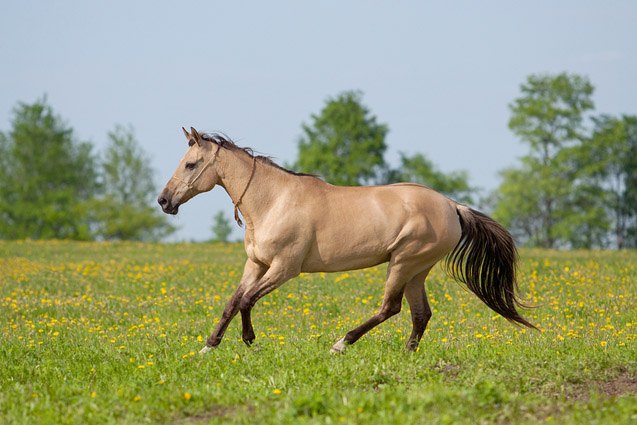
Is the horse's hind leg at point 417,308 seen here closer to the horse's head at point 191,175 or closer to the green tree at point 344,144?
the horse's head at point 191,175

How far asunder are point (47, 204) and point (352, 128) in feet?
79.9

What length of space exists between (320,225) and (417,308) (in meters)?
1.50

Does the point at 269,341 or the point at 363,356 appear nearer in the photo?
the point at 363,356

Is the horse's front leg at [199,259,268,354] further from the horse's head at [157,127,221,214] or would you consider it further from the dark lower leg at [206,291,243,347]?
the horse's head at [157,127,221,214]

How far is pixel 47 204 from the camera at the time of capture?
6769 centimetres

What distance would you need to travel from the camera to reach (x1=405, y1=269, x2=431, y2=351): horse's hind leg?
9969 mm

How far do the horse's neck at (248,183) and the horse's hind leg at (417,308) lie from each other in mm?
1910

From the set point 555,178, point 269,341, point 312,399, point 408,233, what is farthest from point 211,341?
point 555,178

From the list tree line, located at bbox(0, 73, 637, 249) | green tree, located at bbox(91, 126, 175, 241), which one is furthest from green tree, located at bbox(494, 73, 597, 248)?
green tree, located at bbox(91, 126, 175, 241)

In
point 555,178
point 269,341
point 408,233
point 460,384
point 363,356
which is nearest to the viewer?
point 460,384

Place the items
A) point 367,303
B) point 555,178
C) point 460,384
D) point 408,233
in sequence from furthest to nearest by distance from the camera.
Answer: point 555,178, point 367,303, point 408,233, point 460,384

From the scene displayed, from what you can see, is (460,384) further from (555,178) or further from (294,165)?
(294,165)

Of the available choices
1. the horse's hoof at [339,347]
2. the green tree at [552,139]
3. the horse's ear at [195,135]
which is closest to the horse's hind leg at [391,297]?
the horse's hoof at [339,347]

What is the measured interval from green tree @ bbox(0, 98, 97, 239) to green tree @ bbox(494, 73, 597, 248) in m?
32.6
